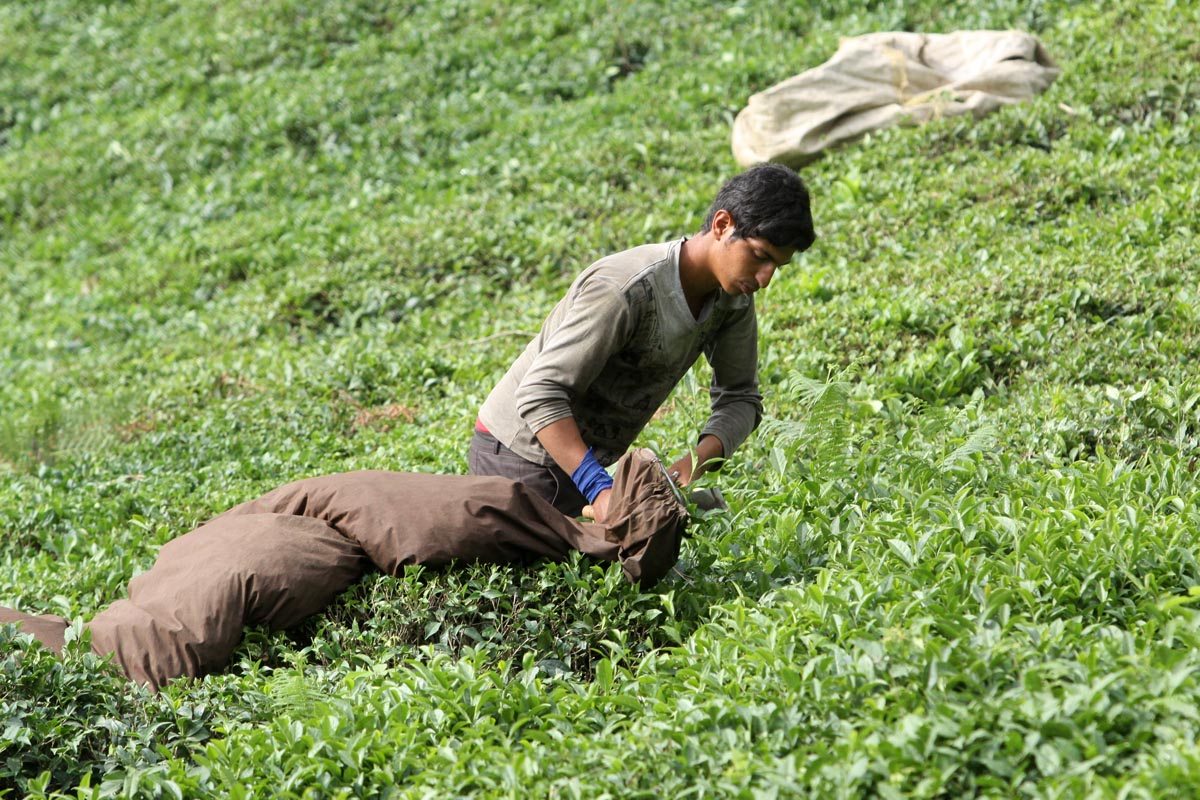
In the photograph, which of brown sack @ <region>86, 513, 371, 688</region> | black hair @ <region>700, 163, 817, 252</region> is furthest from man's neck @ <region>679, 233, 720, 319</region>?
brown sack @ <region>86, 513, 371, 688</region>

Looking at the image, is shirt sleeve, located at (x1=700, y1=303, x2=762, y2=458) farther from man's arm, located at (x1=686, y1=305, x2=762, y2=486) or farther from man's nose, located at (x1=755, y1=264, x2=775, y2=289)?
man's nose, located at (x1=755, y1=264, x2=775, y2=289)

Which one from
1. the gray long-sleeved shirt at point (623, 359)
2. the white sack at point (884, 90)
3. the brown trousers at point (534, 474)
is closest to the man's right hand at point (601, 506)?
the gray long-sleeved shirt at point (623, 359)

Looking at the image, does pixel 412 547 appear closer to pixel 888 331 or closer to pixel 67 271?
pixel 888 331

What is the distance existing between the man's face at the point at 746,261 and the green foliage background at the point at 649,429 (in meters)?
0.75

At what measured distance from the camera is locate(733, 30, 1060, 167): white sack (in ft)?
28.3

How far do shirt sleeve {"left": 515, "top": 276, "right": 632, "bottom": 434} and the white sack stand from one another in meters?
5.06

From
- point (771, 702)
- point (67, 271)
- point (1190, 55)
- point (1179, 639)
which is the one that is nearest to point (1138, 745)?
point (1179, 639)

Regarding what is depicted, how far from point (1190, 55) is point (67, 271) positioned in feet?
30.1

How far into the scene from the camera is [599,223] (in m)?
8.51

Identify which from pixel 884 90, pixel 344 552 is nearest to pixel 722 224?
pixel 344 552

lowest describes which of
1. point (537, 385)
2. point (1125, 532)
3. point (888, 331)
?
point (888, 331)

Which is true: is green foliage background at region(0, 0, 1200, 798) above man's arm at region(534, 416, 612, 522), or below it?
below

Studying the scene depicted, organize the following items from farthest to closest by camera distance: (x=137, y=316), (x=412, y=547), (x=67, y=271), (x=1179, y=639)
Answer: (x=67, y=271) < (x=137, y=316) < (x=412, y=547) < (x=1179, y=639)

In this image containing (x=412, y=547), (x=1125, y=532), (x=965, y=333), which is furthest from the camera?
(x=965, y=333)
